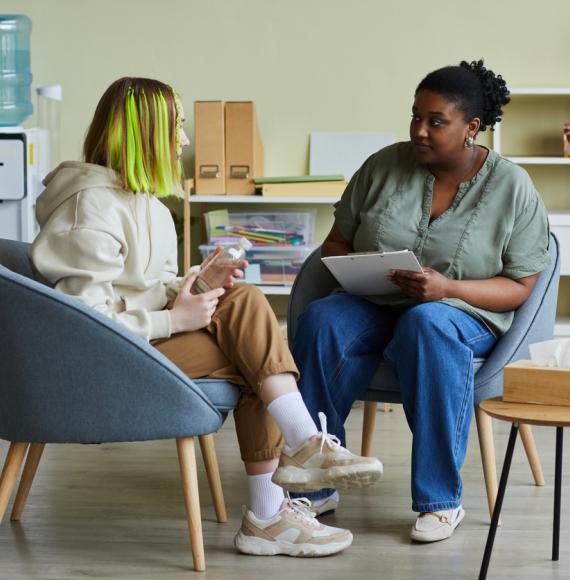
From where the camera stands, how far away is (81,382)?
195 cm

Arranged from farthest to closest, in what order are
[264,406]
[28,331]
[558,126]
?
[558,126] → [264,406] → [28,331]

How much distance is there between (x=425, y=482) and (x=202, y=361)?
1.86ft

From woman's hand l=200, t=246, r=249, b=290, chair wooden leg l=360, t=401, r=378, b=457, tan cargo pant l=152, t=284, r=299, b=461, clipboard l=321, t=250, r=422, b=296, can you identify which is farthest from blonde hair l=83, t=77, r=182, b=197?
chair wooden leg l=360, t=401, r=378, b=457

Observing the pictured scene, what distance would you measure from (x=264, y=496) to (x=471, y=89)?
1111 millimetres

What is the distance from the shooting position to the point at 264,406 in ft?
7.00

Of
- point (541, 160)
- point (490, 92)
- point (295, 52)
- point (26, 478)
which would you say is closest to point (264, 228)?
point (295, 52)

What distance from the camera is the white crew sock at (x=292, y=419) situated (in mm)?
2039

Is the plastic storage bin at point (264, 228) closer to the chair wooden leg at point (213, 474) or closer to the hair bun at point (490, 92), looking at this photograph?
the hair bun at point (490, 92)

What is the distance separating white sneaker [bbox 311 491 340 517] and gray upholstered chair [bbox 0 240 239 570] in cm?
45

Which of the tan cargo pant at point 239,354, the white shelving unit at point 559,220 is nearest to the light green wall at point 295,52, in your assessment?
the white shelving unit at point 559,220

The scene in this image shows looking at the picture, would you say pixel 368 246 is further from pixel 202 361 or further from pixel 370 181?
pixel 202 361

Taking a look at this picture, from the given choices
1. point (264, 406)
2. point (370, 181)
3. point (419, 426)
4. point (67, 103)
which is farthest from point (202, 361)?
point (67, 103)

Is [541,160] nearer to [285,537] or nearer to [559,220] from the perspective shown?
[559,220]

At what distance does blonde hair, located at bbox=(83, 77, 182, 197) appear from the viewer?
6.97 feet
